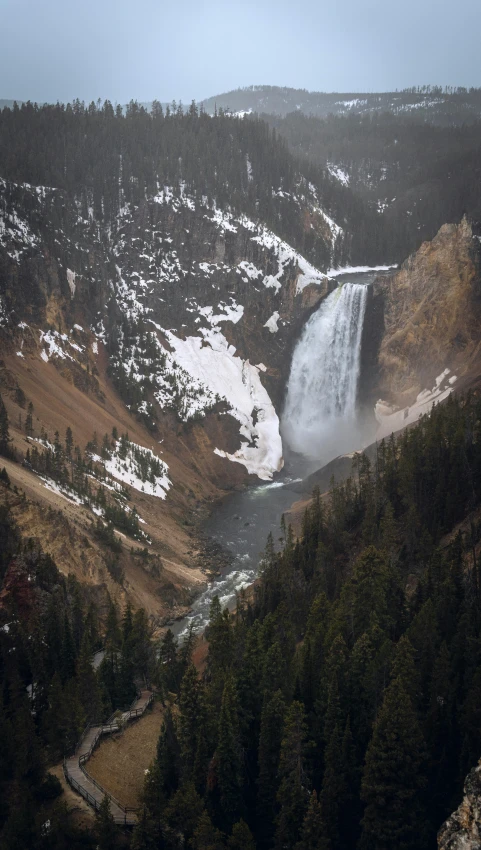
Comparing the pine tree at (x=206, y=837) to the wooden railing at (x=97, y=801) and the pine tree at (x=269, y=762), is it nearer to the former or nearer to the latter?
the pine tree at (x=269, y=762)

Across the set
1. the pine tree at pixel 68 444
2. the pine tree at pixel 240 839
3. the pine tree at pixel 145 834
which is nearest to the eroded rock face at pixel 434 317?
the pine tree at pixel 68 444

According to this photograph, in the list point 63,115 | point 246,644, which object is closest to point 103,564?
point 246,644

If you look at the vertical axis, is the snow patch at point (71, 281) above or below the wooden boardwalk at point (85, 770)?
above

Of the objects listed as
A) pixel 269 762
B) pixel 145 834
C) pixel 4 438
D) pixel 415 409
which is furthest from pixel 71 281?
pixel 145 834

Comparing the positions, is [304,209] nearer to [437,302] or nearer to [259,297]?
[259,297]

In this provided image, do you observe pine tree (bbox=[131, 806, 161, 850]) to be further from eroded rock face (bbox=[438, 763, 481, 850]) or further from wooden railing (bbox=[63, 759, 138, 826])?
eroded rock face (bbox=[438, 763, 481, 850])

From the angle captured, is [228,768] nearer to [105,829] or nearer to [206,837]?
[206,837]

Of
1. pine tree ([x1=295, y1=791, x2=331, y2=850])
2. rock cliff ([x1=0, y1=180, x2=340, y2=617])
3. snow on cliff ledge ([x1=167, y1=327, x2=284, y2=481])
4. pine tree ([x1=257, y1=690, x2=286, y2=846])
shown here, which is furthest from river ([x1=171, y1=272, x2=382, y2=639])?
pine tree ([x1=295, y1=791, x2=331, y2=850])
